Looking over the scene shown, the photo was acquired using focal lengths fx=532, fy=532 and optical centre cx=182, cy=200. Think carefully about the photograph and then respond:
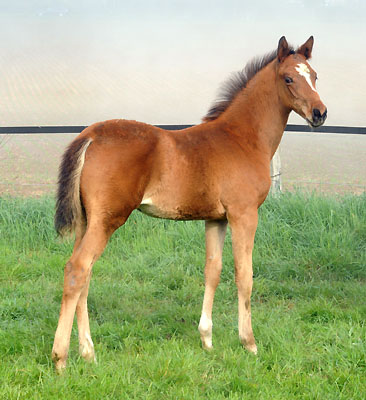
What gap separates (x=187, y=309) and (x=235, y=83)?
212cm

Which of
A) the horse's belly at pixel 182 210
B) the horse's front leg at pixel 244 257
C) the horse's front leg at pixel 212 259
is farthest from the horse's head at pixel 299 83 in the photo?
the horse's front leg at pixel 212 259

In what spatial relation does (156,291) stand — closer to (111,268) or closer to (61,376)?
(111,268)

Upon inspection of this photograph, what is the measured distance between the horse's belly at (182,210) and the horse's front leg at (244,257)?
120 mm

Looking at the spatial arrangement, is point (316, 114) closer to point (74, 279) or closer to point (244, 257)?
point (244, 257)

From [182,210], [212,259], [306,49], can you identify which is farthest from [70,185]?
[306,49]

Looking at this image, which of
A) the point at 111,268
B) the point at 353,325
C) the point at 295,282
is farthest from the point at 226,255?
the point at 353,325

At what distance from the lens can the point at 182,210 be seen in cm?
402

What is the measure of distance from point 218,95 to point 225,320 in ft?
6.66

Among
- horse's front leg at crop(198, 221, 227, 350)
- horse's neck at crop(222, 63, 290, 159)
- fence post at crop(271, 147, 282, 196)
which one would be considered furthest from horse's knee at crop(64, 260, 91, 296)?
fence post at crop(271, 147, 282, 196)

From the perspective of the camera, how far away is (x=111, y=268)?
6039 mm

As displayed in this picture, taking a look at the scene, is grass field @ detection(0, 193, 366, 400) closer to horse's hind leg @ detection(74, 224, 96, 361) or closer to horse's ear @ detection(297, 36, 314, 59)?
horse's hind leg @ detection(74, 224, 96, 361)

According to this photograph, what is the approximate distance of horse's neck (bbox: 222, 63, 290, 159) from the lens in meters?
4.30

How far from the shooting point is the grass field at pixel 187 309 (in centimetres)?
359

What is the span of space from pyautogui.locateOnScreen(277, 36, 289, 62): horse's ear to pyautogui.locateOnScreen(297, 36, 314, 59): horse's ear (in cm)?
15
